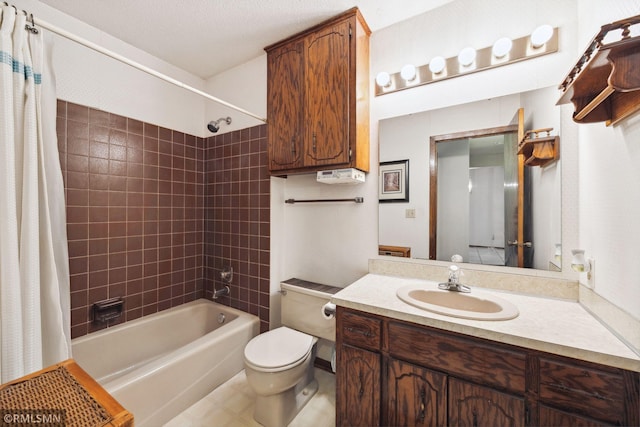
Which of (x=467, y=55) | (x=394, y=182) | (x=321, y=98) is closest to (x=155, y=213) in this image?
(x=321, y=98)

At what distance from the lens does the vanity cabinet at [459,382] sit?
0.80 meters

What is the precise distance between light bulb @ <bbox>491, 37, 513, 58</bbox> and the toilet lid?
206 cm

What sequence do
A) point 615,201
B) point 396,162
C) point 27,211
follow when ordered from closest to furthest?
point 615,201 < point 27,211 < point 396,162

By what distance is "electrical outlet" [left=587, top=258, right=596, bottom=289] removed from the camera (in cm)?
106

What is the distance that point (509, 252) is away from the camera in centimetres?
136

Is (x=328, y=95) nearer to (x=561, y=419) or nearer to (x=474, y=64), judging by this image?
(x=474, y=64)

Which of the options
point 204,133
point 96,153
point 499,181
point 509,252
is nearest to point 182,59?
point 204,133

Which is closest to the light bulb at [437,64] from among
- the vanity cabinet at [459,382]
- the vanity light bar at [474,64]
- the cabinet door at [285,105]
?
the vanity light bar at [474,64]

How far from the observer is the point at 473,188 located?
146 cm

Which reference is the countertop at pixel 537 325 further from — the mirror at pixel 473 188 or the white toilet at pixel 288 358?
the white toilet at pixel 288 358

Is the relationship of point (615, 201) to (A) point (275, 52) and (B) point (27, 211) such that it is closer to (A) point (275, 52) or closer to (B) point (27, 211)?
(A) point (275, 52)

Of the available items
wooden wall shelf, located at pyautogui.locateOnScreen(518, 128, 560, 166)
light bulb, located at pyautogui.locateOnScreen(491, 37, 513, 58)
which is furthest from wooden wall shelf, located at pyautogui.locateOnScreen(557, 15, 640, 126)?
light bulb, located at pyautogui.locateOnScreen(491, 37, 513, 58)

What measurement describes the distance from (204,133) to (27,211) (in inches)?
67.0

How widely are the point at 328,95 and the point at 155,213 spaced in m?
1.77
